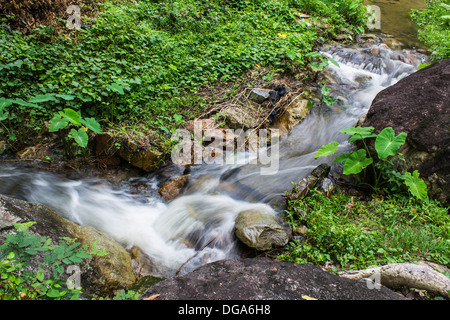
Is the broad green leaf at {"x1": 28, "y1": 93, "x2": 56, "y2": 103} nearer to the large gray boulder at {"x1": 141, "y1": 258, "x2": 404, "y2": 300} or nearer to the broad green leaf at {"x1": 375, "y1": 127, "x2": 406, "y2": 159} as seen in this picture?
the large gray boulder at {"x1": 141, "y1": 258, "x2": 404, "y2": 300}

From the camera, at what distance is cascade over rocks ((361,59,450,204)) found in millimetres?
3712

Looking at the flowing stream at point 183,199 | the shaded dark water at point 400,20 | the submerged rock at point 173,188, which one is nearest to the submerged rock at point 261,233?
the flowing stream at point 183,199

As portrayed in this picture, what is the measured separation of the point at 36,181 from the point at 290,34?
6561mm

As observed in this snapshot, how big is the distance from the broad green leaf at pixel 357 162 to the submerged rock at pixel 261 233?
122cm

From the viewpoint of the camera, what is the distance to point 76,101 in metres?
4.66

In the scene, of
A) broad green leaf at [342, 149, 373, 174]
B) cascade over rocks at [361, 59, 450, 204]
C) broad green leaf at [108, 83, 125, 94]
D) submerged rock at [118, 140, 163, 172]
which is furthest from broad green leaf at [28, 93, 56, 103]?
cascade over rocks at [361, 59, 450, 204]

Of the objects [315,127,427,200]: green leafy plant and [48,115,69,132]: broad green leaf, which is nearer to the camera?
[315,127,427,200]: green leafy plant

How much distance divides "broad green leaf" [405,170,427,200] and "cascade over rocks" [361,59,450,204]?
0.33 meters

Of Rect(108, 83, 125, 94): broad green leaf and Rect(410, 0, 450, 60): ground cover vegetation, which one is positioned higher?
Rect(410, 0, 450, 60): ground cover vegetation

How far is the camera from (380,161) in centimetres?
390

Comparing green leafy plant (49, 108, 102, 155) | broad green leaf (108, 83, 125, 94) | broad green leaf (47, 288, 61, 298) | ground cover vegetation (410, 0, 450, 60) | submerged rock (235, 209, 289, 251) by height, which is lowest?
submerged rock (235, 209, 289, 251)

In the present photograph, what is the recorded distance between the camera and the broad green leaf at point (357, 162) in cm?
372
